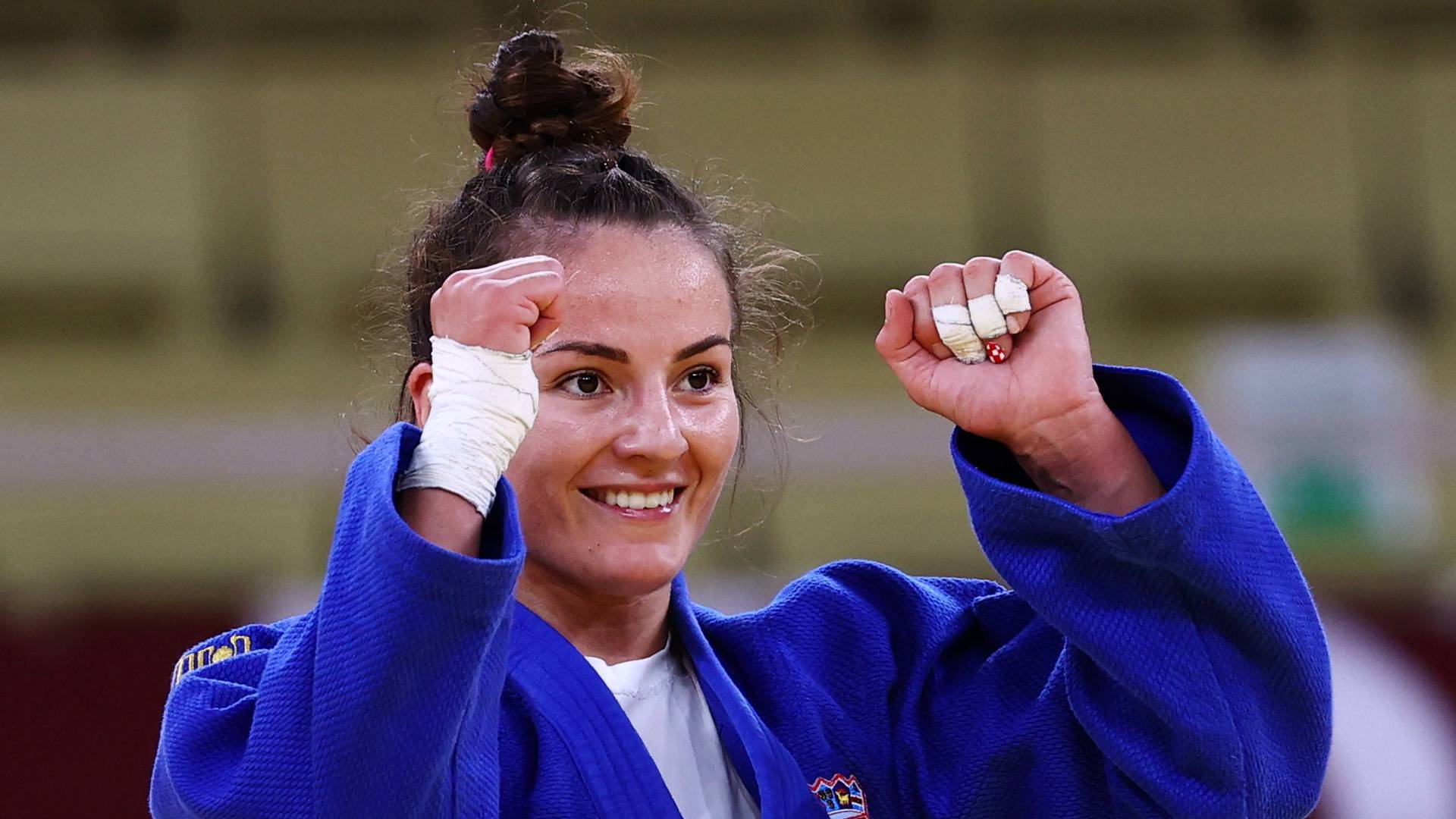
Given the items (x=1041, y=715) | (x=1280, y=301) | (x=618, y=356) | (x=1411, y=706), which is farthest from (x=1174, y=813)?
(x=1280, y=301)

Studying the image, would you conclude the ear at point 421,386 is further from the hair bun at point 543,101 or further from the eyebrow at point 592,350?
the hair bun at point 543,101

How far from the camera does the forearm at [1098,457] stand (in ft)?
5.75

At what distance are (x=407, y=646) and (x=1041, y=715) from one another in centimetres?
71

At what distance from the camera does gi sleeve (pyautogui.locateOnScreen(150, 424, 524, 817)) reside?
4.85 feet

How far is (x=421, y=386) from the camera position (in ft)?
6.34

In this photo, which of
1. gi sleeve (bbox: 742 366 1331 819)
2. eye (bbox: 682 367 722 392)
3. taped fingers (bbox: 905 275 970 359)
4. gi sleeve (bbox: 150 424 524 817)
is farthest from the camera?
eye (bbox: 682 367 722 392)

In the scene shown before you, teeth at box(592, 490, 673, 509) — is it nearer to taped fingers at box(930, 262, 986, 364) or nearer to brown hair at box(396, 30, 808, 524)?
brown hair at box(396, 30, 808, 524)

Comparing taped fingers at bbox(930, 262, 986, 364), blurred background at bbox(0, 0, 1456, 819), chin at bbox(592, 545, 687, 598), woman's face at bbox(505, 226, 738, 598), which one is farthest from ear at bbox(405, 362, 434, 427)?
blurred background at bbox(0, 0, 1456, 819)

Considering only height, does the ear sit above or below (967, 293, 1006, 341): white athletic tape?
below

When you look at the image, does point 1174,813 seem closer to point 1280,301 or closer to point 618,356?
point 618,356

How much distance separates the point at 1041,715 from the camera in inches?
73.6

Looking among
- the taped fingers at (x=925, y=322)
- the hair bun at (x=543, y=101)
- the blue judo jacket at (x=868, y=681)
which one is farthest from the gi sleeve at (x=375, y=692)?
the hair bun at (x=543, y=101)

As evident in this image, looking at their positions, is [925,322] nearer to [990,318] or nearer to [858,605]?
[990,318]

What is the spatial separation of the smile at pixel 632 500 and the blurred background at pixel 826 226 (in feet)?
13.1
